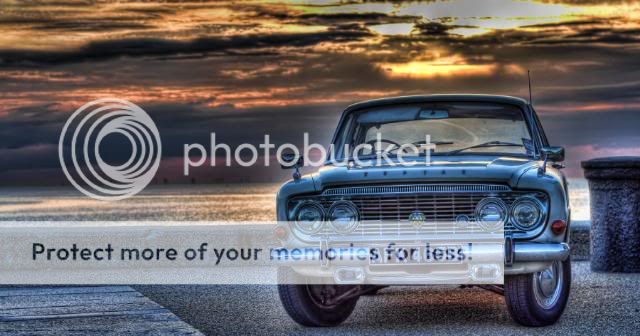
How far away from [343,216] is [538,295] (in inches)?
65.8

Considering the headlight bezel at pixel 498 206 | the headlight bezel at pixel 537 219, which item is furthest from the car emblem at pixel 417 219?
the headlight bezel at pixel 537 219

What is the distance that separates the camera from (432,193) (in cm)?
807

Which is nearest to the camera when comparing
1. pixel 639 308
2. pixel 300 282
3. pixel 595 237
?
pixel 300 282

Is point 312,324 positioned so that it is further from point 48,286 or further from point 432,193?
point 48,286

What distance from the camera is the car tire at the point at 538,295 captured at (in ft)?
26.6

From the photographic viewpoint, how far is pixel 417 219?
318 inches

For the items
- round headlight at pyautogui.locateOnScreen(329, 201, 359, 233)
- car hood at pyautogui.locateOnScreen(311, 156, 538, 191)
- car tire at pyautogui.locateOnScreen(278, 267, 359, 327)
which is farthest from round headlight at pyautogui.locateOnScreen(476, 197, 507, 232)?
car tire at pyautogui.locateOnScreen(278, 267, 359, 327)

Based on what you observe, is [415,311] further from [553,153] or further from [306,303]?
[553,153]

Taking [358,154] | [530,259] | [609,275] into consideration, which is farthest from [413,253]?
[609,275]

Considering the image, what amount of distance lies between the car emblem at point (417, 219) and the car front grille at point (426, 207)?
11 mm

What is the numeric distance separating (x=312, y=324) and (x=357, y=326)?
1.24 ft

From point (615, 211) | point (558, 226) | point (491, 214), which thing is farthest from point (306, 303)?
point (615, 211)

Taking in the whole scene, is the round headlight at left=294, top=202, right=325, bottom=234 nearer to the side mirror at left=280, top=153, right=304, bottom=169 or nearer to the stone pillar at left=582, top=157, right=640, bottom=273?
the side mirror at left=280, top=153, right=304, bottom=169

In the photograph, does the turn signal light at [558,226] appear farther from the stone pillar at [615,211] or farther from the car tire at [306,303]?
the stone pillar at [615,211]
